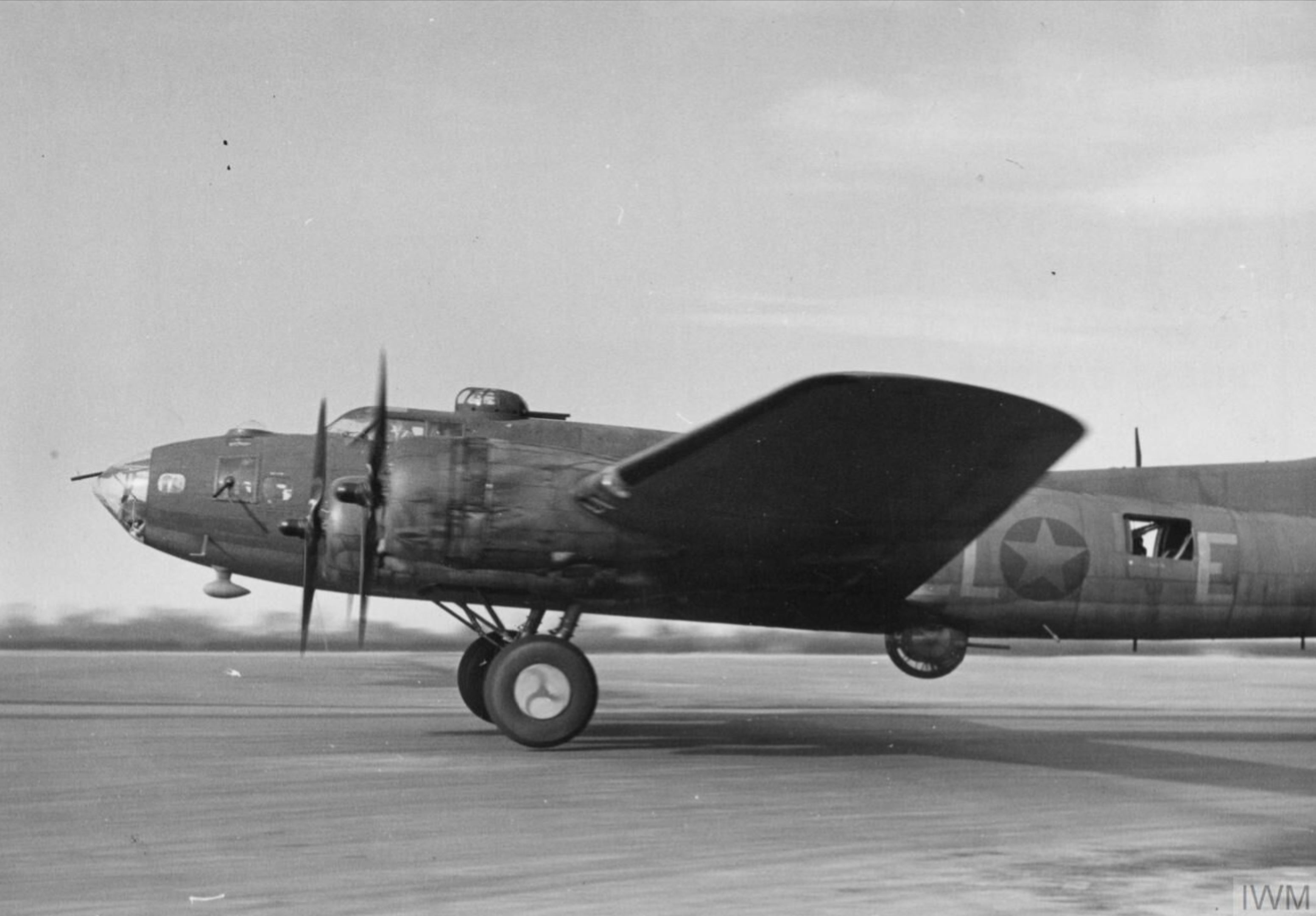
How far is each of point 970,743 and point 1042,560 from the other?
1.81 m

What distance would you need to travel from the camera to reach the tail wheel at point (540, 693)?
1143 cm

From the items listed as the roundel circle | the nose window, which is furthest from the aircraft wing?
the nose window

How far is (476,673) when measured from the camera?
13773 mm

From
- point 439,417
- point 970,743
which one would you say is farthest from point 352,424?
point 970,743

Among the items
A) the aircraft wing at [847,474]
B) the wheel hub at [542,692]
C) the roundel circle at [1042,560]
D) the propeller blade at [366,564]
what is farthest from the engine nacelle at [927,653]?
the propeller blade at [366,564]

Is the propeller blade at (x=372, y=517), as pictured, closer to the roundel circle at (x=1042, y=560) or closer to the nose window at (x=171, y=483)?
the nose window at (x=171, y=483)

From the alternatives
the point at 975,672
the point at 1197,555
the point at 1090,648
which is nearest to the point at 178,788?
the point at 1197,555

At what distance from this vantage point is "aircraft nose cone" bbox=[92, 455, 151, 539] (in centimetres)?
1281

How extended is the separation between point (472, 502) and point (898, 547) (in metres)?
3.60

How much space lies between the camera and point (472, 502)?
11.4m

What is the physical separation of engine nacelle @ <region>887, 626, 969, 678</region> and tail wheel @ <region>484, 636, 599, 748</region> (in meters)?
4.03

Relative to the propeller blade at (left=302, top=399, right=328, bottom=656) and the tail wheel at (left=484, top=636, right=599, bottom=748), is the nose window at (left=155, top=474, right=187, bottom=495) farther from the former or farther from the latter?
the tail wheel at (left=484, top=636, right=599, bottom=748)

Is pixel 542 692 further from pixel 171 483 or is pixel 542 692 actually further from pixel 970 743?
pixel 970 743

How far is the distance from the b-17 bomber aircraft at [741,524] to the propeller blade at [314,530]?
2 cm
